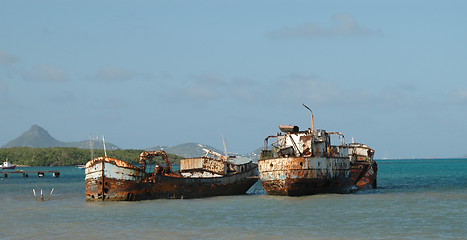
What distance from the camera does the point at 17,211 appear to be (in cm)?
4328

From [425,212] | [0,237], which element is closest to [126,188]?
[0,237]

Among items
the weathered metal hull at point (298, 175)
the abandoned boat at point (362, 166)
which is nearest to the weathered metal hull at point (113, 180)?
the weathered metal hull at point (298, 175)

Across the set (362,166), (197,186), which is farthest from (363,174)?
(197,186)

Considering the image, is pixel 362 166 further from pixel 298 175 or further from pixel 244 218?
pixel 244 218

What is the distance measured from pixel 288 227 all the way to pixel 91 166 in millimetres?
20271

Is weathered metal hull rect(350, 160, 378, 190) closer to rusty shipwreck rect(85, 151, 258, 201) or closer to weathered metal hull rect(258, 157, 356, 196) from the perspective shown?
weathered metal hull rect(258, 157, 356, 196)

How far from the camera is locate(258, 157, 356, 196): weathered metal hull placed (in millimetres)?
49438

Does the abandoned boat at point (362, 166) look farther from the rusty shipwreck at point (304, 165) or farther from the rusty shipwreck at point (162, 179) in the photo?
the rusty shipwreck at point (162, 179)

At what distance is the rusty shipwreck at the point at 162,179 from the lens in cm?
4644

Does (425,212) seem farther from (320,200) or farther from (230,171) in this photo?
(230,171)

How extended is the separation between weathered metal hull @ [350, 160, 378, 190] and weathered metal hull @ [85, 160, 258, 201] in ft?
63.9

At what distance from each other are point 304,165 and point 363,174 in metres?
19.6

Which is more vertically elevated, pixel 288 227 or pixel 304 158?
pixel 304 158

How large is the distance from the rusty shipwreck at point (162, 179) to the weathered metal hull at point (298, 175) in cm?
486
